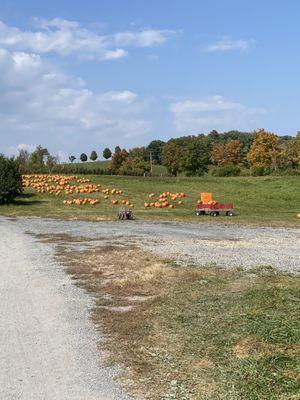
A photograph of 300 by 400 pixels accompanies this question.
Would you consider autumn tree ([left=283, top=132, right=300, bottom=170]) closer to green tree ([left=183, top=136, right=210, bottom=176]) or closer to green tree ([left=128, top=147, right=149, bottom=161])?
green tree ([left=183, top=136, right=210, bottom=176])

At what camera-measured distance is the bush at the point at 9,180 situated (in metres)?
31.5

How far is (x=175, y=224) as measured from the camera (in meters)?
23.2

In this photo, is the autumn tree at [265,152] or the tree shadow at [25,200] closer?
the tree shadow at [25,200]

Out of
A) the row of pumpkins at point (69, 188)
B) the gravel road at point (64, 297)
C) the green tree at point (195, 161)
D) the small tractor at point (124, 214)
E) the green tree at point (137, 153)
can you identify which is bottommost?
the gravel road at point (64, 297)

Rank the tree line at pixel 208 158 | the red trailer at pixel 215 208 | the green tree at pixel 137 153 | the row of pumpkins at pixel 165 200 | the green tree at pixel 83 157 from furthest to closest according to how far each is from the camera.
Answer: the green tree at pixel 83 157 < the green tree at pixel 137 153 < the tree line at pixel 208 158 < the row of pumpkins at pixel 165 200 < the red trailer at pixel 215 208

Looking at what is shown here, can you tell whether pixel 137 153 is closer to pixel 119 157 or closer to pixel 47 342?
pixel 119 157

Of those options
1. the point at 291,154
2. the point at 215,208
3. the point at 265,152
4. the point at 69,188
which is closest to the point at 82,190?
the point at 69,188

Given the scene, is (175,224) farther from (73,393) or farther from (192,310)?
(73,393)

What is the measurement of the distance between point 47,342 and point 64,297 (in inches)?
99.0

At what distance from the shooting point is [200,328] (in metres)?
7.03

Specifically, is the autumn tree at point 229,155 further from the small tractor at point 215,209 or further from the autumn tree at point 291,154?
the small tractor at point 215,209

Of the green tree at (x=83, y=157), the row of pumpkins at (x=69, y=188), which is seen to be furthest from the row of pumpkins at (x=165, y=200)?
the green tree at (x=83, y=157)

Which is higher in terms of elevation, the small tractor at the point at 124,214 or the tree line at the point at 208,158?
the tree line at the point at 208,158

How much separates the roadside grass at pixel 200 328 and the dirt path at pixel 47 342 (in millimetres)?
284
